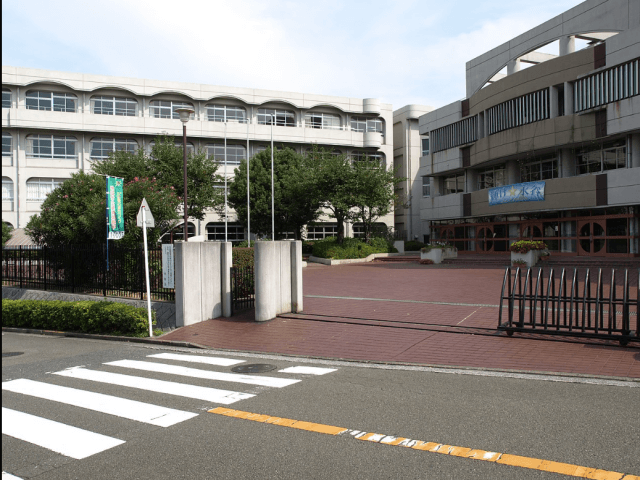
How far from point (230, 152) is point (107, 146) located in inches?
436

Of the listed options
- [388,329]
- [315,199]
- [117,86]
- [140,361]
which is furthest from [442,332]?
[117,86]

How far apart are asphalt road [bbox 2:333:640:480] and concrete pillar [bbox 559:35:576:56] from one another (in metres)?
29.7

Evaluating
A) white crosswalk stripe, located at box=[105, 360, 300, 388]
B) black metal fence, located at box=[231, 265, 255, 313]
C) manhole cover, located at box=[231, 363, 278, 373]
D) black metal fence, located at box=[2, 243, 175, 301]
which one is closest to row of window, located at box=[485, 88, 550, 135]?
black metal fence, located at box=[231, 265, 255, 313]

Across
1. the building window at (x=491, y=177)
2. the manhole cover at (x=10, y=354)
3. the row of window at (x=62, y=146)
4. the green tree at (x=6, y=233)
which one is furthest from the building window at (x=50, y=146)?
the manhole cover at (x=10, y=354)

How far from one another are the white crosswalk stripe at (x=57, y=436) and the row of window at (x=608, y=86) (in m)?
29.2

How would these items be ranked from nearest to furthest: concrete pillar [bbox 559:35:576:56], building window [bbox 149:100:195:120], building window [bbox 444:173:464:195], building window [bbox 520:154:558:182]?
concrete pillar [bbox 559:35:576:56], building window [bbox 520:154:558:182], building window [bbox 444:173:464:195], building window [bbox 149:100:195:120]

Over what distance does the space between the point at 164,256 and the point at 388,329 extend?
6342 mm

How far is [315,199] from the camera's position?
37594 millimetres

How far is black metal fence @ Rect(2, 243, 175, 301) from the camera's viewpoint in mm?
15422

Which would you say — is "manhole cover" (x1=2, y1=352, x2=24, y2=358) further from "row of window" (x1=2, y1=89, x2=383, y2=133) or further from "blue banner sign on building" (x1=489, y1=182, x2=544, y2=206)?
"row of window" (x1=2, y1=89, x2=383, y2=133)

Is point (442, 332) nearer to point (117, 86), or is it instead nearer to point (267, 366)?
point (267, 366)

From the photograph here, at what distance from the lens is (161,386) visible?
739cm

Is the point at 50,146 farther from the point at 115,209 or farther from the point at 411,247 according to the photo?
the point at 115,209

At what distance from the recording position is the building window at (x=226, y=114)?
167 ft
